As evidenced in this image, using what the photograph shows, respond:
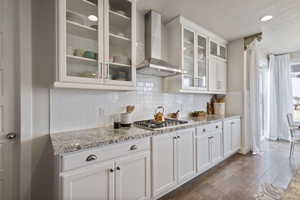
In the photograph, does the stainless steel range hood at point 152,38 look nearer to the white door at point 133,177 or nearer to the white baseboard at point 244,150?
the white door at point 133,177

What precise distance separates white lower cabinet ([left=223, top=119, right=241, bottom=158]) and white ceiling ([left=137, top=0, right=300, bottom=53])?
183 cm

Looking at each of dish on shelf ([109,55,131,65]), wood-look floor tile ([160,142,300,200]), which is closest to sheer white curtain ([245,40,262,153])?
wood-look floor tile ([160,142,300,200])

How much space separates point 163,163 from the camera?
5.97 feet

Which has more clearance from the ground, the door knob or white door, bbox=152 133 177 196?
the door knob

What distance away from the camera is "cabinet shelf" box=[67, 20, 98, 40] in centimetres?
149

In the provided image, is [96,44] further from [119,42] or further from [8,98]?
[8,98]

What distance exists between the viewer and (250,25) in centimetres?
277

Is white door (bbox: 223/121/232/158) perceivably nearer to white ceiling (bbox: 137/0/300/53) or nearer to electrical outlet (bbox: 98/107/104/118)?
white ceiling (bbox: 137/0/300/53)

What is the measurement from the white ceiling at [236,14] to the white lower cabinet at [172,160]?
1.82 metres

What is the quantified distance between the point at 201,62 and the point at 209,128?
1299 mm

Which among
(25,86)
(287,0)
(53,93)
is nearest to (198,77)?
(287,0)

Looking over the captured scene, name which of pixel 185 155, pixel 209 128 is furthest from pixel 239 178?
pixel 185 155

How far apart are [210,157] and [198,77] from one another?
1.44 metres

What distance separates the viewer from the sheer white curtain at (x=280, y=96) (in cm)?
435
